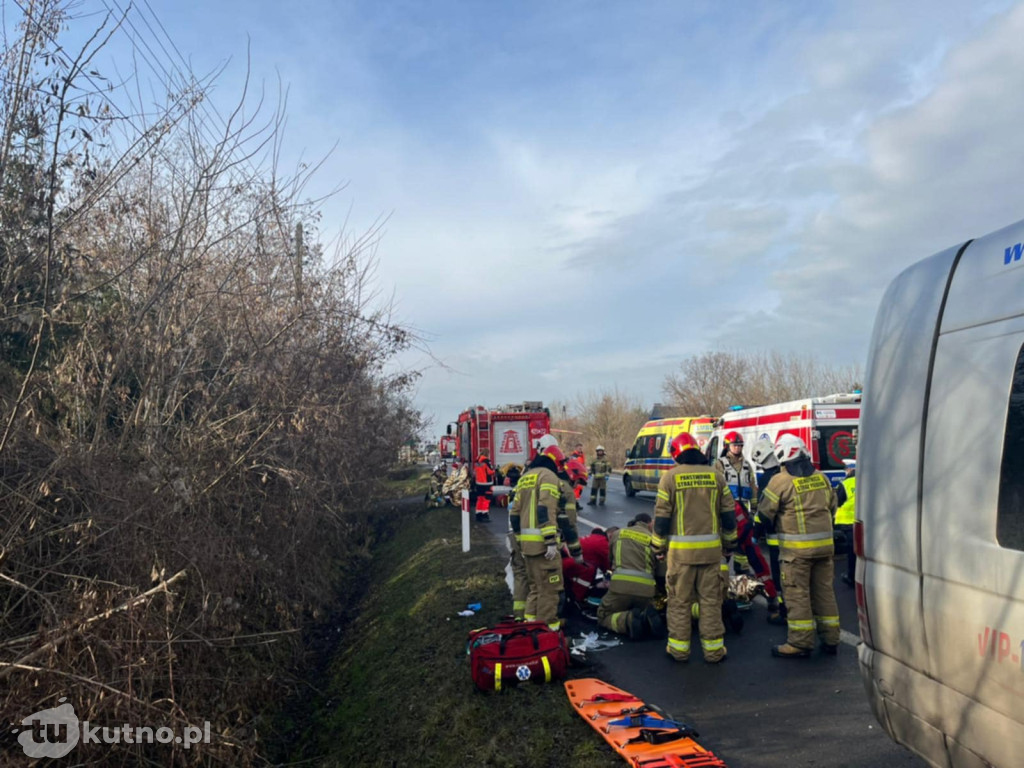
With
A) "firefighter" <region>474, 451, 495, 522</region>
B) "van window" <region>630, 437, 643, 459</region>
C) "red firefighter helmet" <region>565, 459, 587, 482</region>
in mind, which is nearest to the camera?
"red firefighter helmet" <region>565, 459, 587, 482</region>

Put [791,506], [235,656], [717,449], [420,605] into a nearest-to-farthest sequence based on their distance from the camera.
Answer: [791,506]
[235,656]
[420,605]
[717,449]

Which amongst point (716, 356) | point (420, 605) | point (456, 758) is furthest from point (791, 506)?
point (716, 356)

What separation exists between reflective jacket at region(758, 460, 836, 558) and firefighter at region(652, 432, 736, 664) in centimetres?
39

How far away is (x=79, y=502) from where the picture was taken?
532cm

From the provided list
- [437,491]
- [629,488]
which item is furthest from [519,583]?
[629,488]

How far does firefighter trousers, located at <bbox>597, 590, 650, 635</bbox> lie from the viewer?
7.22m

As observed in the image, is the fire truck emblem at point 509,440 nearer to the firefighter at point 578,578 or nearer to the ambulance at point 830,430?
the ambulance at point 830,430

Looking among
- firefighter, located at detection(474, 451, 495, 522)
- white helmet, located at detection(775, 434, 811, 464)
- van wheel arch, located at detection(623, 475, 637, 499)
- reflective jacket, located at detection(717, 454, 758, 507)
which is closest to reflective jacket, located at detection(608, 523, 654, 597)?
white helmet, located at detection(775, 434, 811, 464)

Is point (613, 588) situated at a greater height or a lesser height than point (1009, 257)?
lesser

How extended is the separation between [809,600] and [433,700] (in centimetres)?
314

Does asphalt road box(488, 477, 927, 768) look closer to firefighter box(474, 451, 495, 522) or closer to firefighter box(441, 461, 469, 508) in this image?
firefighter box(474, 451, 495, 522)

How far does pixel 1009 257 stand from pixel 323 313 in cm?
836

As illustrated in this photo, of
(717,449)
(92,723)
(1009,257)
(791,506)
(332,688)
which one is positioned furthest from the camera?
(717,449)

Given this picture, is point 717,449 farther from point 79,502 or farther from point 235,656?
point 79,502
